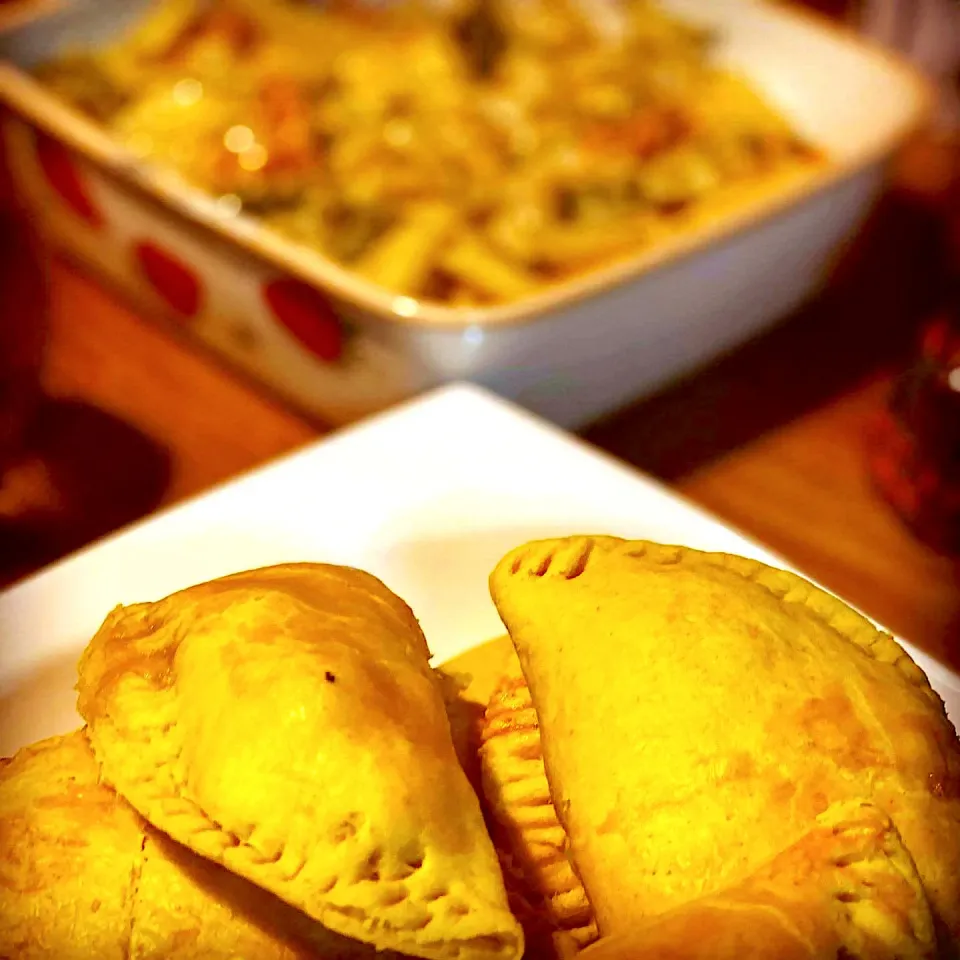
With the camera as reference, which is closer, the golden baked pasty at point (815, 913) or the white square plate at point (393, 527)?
the golden baked pasty at point (815, 913)

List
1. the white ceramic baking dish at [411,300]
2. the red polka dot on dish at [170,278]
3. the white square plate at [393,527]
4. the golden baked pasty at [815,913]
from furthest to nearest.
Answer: the red polka dot on dish at [170,278] < the white ceramic baking dish at [411,300] < the white square plate at [393,527] < the golden baked pasty at [815,913]

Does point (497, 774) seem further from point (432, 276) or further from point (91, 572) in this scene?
point (432, 276)

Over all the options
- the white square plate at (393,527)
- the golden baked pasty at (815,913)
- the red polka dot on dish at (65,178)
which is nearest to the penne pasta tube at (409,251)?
the white square plate at (393,527)

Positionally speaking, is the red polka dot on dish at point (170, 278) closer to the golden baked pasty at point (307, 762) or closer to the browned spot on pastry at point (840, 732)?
the golden baked pasty at point (307, 762)

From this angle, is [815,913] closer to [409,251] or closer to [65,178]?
[409,251]

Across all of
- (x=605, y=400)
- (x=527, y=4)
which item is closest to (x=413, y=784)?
(x=605, y=400)
